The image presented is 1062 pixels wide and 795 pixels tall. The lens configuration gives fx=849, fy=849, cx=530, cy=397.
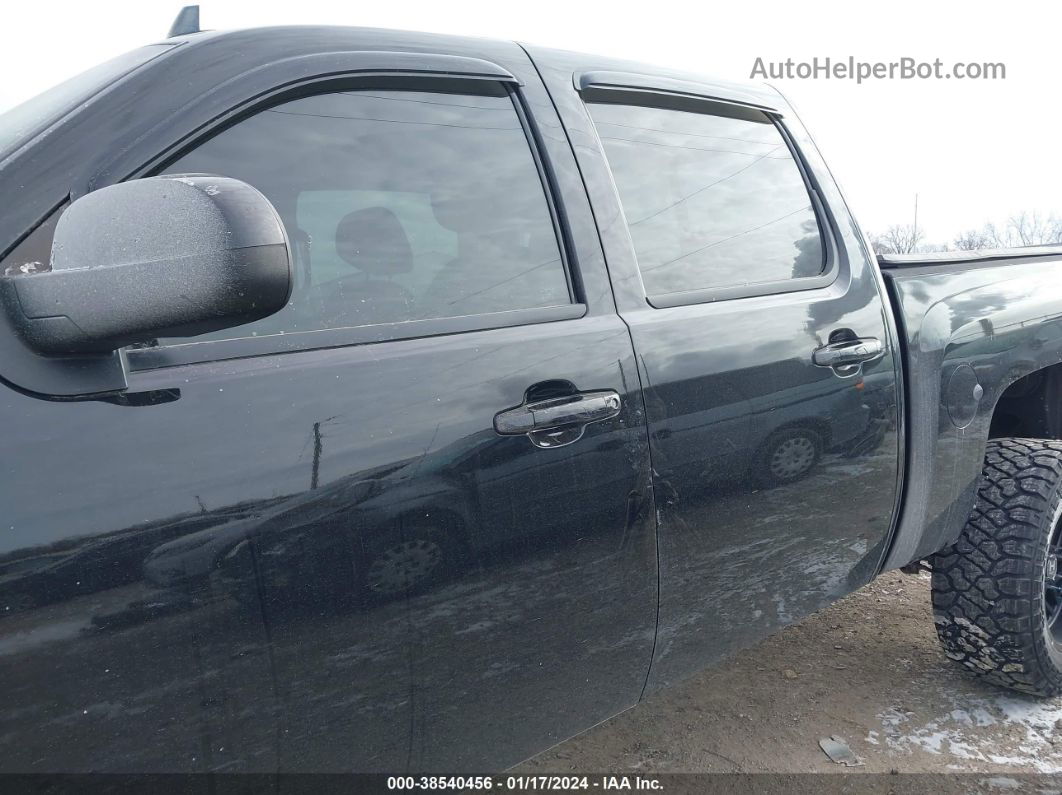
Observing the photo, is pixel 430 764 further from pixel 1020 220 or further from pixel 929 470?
pixel 1020 220

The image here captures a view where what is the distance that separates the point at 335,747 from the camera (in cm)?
136

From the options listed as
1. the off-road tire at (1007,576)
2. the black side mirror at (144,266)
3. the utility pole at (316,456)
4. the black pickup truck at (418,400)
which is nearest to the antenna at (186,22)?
the black pickup truck at (418,400)

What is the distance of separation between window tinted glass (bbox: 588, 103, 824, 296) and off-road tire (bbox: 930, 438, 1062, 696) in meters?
0.97

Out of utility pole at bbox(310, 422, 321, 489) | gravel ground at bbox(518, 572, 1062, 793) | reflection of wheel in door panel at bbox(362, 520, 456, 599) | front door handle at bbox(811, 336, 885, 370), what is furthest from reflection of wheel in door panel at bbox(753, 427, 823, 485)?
utility pole at bbox(310, 422, 321, 489)

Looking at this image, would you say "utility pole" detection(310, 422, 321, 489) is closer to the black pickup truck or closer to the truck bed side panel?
the black pickup truck

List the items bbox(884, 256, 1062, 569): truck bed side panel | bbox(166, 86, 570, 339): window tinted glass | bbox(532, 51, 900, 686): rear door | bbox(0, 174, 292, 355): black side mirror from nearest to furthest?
bbox(0, 174, 292, 355): black side mirror
bbox(166, 86, 570, 339): window tinted glass
bbox(532, 51, 900, 686): rear door
bbox(884, 256, 1062, 569): truck bed side panel

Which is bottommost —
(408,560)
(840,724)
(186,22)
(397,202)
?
(840,724)

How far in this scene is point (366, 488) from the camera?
4.43 ft

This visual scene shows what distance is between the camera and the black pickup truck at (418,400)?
1111 millimetres

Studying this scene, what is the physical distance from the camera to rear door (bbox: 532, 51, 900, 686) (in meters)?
1.85

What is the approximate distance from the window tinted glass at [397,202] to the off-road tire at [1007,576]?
171 cm

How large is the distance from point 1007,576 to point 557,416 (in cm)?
177

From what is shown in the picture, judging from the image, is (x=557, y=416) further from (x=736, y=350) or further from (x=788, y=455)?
(x=788, y=455)

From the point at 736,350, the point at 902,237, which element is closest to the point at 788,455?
the point at 736,350
